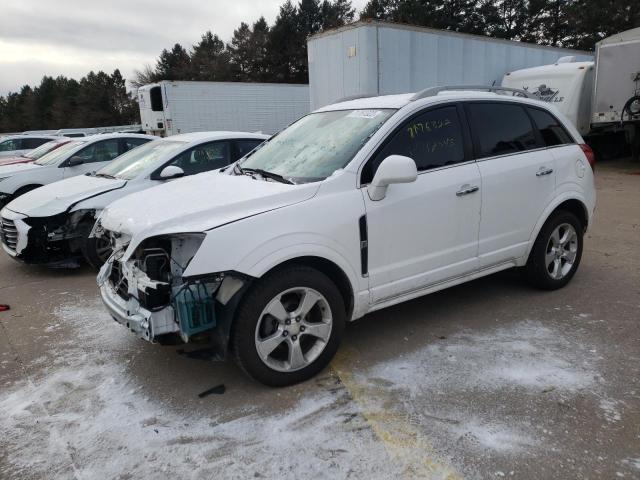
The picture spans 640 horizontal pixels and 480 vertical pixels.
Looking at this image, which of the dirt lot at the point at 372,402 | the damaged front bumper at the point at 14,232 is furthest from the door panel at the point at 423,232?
the damaged front bumper at the point at 14,232

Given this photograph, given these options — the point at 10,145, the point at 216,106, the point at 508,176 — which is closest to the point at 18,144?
the point at 10,145

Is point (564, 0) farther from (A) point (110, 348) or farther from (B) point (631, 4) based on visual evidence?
(A) point (110, 348)

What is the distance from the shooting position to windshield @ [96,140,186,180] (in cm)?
650

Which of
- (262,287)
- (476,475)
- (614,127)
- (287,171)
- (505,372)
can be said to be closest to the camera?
(476,475)

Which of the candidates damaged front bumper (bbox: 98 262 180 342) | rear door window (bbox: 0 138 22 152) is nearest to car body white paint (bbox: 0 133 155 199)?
damaged front bumper (bbox: 98 262 180 342)

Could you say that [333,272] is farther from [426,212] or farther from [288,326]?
[426,212]

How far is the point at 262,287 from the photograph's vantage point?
9.96 feet

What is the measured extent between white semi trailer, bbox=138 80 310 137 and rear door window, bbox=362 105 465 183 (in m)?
13.0

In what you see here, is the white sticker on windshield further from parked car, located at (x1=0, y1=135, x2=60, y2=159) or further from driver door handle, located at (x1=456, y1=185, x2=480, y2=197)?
parked car, located at (x1=0, y1=135, x2=60, y2=159)

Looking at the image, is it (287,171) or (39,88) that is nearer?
(287,171)

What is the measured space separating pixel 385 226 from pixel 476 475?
1.62 m

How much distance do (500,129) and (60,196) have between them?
4.89 metres

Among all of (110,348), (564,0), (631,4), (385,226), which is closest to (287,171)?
(385,226)

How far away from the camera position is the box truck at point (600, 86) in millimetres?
12625
